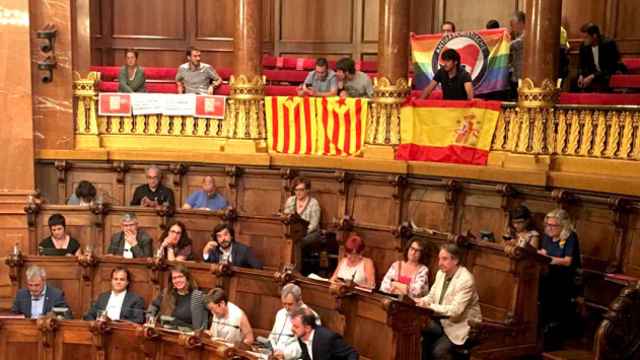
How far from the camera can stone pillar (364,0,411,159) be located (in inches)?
347

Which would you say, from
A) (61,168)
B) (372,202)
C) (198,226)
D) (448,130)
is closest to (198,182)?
(61,168)

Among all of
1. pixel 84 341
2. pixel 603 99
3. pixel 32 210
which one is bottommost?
pixel 84 341

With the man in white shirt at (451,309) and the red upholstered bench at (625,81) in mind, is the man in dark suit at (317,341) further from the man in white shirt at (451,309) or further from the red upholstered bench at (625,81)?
the red upholstered bench at (625,81)

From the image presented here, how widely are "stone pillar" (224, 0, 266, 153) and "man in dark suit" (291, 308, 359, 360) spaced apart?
14.5ft

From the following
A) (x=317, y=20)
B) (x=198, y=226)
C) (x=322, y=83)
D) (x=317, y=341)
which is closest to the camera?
(x=317, y=341)

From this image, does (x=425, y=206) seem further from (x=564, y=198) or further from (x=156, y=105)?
(x=156, y=105)

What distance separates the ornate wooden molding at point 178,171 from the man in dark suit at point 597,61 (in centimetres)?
390

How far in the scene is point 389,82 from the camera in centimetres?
887

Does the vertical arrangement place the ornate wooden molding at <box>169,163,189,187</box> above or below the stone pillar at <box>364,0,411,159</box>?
below

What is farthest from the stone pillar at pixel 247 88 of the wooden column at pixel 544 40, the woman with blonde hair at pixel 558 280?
the woman with blonde hair at pixel 558 280

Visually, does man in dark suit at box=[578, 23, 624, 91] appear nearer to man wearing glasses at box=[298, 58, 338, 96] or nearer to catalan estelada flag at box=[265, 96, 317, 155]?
man wearing glasses at box=[298, 58, 338, 96]

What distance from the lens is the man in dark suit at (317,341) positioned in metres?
5.13

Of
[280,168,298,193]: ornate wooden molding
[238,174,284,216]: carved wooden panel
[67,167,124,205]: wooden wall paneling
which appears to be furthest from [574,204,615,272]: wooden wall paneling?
[67,167,124,205]: wooden wall paneling

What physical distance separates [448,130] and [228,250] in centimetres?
238
